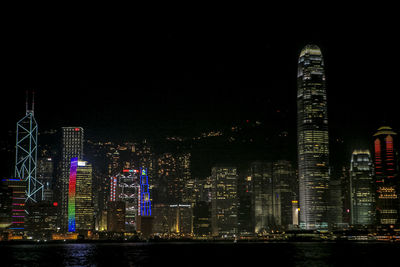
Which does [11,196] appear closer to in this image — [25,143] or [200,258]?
[25,143]

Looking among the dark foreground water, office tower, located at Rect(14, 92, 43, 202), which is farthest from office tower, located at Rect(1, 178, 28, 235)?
the dark foreground water

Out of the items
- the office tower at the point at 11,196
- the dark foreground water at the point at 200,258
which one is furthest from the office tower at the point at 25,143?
the dark foreground water at the point at 200,258

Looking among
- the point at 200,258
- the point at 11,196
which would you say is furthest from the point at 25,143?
the point at 200,258

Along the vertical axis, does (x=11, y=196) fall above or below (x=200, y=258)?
above

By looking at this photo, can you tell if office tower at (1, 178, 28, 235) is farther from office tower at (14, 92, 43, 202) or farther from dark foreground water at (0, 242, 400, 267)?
dark foreground water at (0, 242, 400, 267)

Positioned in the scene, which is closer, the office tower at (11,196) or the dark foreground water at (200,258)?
the dark foreground water at (200,258)

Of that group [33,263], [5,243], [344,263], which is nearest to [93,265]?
[33,263]

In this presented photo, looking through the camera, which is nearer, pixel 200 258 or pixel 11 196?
pixel 200 258

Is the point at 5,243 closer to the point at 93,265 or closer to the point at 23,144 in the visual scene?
the point at 23,144

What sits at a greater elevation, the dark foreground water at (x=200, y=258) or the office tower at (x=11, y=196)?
the office tower at (x=11, y=196)

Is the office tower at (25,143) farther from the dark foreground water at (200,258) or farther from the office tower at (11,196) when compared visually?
the dark foreground water at (200,258)

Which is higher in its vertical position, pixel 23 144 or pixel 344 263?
pixel 23 144
